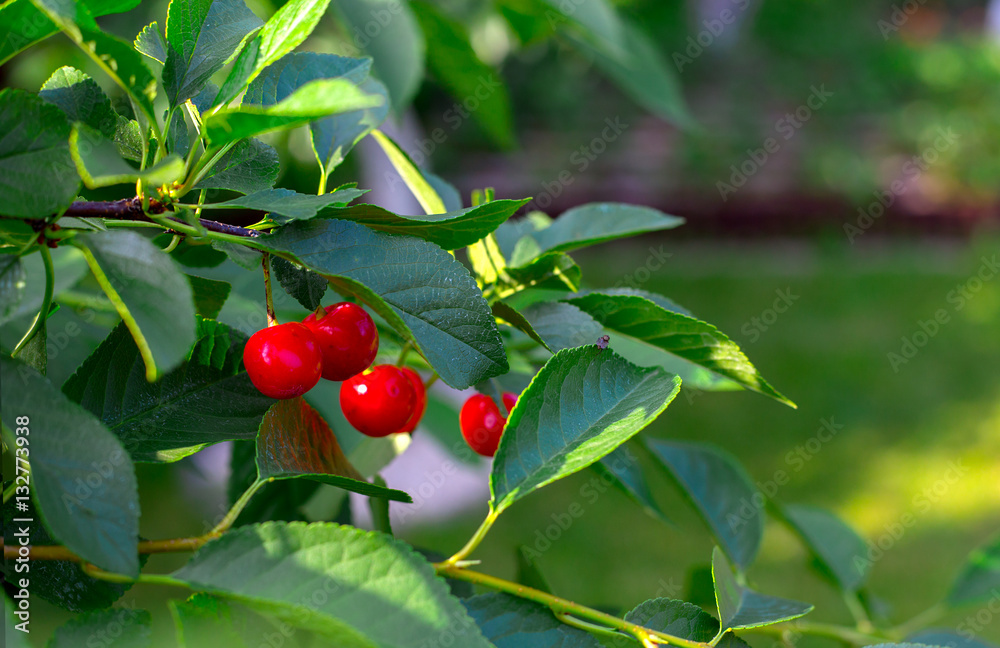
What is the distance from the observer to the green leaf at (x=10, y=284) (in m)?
0.36

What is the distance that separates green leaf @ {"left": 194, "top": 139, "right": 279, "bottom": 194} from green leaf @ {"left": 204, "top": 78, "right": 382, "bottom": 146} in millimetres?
82

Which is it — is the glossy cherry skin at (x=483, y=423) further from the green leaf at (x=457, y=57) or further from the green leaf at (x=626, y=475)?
the green leaf at (x=457, y=57)

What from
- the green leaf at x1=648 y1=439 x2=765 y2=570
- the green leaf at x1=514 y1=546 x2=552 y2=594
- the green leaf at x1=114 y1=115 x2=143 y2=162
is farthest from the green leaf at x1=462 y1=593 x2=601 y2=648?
the green leaf at x1=648 y1=439 x2=765 y2=570

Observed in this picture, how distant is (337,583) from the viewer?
359 millimetres

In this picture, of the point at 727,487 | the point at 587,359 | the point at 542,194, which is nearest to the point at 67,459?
the point at 587,359

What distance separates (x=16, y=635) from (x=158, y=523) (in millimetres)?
2542

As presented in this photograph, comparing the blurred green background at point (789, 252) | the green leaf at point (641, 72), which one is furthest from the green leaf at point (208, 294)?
the green leaf at point (641, 72)

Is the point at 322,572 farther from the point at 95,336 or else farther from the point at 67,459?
the point at 95,336

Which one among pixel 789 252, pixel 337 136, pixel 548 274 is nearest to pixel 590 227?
pixel 548 274

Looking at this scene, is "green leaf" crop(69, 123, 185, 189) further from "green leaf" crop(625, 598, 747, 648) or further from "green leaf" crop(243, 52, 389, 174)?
"green leaf" crop(625, 598, 747, 648)

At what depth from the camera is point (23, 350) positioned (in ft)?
1.42

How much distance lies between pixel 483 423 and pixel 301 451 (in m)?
0.16

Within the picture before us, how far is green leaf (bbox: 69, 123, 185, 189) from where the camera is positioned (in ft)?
1.12

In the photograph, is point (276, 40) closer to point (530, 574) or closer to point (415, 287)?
point (415, 287)
